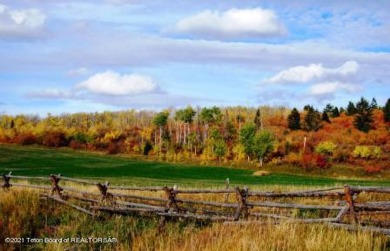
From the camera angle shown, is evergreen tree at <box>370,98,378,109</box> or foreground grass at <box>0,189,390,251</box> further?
evergreen tree at <box>370,98,378,109</box>

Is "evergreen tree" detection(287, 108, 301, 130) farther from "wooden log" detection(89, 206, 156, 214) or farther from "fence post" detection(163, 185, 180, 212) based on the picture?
"fence post" detection(163, 185, 180, 212)

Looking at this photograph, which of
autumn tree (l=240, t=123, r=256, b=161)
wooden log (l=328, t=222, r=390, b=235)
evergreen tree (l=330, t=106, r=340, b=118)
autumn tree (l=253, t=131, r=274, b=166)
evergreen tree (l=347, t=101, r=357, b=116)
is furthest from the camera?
evergreen tree (l=330, t=106, r=340, b=118)

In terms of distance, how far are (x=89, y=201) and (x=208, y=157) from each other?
8710cm

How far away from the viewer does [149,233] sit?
11.7 meters

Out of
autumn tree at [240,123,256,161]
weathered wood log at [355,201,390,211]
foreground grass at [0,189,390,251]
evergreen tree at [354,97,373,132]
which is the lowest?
foreground grass at [0,189,390,251]

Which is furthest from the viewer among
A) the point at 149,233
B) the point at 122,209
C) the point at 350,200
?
the point at 122,209

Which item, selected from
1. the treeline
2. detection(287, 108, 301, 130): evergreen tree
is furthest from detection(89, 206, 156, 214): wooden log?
detection(287, 108, 301, 130): evergreen tree

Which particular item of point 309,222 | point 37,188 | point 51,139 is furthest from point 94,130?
point 309,222

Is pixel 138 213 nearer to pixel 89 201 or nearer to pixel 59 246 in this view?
pixel 89 201

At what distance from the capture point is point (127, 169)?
70.9m

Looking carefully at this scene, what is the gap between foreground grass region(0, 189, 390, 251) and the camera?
820 centimetres

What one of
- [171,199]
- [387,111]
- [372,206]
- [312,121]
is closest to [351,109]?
[387,111]

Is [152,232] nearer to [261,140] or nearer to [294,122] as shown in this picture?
[261,140]

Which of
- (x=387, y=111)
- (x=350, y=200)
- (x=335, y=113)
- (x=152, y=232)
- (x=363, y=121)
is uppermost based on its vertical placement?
(x=335, y=113)
